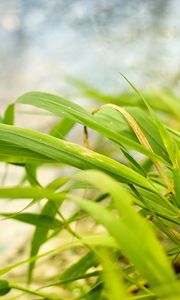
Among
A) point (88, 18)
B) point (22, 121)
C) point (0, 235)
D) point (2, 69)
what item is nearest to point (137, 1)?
point (88, 18)

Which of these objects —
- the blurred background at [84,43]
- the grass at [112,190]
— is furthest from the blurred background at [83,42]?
the grass at [112,190]

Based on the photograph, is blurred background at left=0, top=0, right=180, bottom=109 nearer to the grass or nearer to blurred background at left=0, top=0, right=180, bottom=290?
blurred background at left=0, top=0, right=180, bottom=290

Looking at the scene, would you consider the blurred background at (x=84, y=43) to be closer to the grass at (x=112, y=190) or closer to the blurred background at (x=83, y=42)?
the blurred background at (x=83, y=42)

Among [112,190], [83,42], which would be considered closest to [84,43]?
[83,42]

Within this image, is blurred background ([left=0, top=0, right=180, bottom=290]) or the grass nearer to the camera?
the grass

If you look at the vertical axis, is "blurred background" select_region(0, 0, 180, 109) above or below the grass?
above

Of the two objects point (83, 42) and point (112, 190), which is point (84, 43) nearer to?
point (83, 42)

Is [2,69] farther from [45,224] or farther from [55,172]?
[45,224]

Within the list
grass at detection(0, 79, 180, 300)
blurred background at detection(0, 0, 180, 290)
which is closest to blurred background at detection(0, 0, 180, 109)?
blurred background at detection(0, 0, 180, 290)
